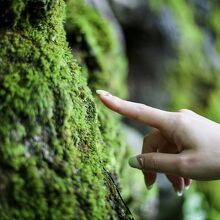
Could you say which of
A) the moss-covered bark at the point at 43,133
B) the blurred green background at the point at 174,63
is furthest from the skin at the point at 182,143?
the blurred green background at the point at 174,63

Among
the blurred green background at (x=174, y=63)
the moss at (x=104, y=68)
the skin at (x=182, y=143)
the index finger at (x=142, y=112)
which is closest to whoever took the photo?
the skin at (x=182, y=143)

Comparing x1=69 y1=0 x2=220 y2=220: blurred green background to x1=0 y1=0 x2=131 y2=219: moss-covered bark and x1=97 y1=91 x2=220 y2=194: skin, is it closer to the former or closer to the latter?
x1=97 y1=91 x2=220 y2=194: skin

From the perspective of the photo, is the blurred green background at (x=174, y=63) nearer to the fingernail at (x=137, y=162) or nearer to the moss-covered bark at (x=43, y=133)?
the fingernail at (x=137, y=162)

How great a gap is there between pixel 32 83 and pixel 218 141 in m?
0.94

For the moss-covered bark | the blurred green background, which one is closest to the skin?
the moss-covered bark

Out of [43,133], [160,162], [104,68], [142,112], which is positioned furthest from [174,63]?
[43,133]

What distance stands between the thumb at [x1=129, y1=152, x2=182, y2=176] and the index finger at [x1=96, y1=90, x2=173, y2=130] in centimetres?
16

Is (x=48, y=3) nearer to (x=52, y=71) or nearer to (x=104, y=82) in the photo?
(x=52, y=71)

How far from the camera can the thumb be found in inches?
85.6

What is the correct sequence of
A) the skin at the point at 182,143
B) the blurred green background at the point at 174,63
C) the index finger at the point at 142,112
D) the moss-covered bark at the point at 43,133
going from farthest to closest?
the blurred green background at the point at 174,63
the index finger at the point at 142,112
the skin at the point at 182,143
the moss-covered bark at the point at 43,133

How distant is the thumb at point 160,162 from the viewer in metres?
2.17

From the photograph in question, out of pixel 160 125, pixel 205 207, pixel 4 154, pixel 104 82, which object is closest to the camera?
pixel 4 154

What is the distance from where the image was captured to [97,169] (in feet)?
6.91

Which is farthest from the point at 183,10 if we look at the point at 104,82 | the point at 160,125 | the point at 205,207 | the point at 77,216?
the point at 77,216
